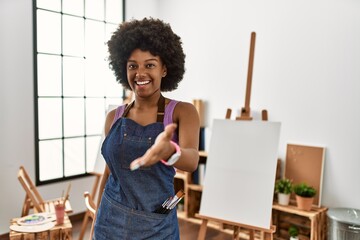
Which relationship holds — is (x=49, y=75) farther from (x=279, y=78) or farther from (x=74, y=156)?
(x=279, y=78)

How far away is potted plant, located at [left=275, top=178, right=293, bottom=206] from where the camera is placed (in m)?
2.87

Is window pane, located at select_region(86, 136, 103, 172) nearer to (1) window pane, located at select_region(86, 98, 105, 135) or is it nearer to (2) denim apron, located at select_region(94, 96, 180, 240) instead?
(1) window pane, located at select_region(86, 98, 105, 135)

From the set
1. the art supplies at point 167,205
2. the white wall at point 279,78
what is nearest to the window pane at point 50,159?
the white wall at point 279,78

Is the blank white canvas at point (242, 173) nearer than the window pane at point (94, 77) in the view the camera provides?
Yes

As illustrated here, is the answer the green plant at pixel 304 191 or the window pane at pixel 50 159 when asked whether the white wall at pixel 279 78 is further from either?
the green plant at pixel 304 191

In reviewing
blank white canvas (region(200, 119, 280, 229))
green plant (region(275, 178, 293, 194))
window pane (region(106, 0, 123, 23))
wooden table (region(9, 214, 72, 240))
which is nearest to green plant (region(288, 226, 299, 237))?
green plant (region(275, 178, 293, 194))

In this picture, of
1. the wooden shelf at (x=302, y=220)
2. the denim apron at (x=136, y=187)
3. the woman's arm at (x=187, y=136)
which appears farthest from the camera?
the wooden shelf at (x=302, y=220)

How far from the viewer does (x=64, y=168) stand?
11.5ft

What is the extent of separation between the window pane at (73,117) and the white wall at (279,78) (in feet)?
1.30

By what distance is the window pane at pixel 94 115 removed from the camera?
3.69 m

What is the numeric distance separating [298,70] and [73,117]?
2329mm

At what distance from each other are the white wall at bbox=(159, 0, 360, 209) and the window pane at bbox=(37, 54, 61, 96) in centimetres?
154

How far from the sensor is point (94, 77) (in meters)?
3.74

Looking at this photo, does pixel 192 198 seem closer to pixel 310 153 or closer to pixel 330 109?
pixel 310 153
